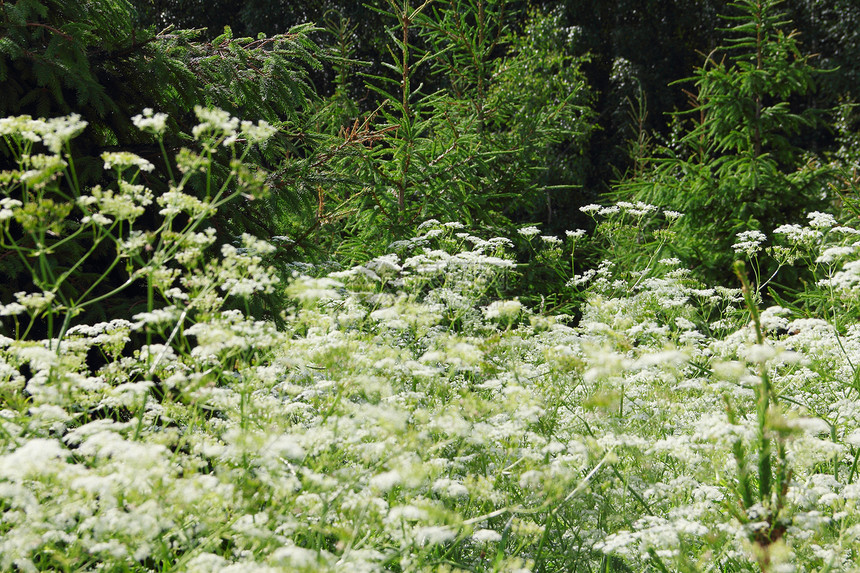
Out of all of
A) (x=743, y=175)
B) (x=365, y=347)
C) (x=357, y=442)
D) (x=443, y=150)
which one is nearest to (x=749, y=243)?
(x=365, y=347)

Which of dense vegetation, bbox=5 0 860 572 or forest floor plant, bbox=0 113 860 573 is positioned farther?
dense vegetation, bbox=5 0 860 572

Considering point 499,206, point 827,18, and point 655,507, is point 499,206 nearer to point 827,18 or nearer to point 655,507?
point 655,507

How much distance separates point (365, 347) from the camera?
2.81m

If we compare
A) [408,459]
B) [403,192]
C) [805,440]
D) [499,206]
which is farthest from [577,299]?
[408,459]

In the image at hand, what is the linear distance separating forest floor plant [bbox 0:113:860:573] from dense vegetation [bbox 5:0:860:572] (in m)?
0.02

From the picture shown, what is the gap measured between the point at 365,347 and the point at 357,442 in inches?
16.4

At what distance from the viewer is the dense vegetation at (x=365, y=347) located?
2.04 metres

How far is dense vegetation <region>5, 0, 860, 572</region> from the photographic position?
2043mm

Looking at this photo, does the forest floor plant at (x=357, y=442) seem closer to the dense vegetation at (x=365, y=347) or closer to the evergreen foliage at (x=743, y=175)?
the dense vegetation at (x=365, y=347)

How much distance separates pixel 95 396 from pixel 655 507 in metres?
2.41

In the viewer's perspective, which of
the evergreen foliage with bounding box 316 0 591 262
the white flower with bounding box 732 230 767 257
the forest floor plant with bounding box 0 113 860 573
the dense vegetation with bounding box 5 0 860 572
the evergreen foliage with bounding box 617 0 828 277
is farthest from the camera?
the evergreen foliage with bounding box 617 0 828 277

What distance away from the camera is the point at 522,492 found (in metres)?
2.94

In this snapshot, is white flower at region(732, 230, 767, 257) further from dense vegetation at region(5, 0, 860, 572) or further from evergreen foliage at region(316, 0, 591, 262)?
evergreen foliage at region(316, 0, 591, 262)

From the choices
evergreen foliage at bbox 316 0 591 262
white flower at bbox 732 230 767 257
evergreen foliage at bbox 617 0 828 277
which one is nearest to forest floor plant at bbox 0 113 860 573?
white flower at bbox 732 230 767 257
